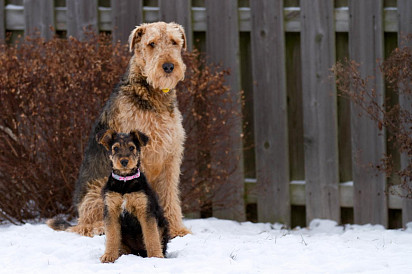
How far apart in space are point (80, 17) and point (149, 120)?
2.31 meters

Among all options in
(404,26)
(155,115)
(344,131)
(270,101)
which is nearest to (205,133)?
(270,101)

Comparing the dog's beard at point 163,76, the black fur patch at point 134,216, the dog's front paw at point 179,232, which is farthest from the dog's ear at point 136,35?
the dog's front paw at point 179,232

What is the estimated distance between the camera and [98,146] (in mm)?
5820

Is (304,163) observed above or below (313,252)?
above

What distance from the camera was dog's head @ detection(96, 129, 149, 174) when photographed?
182 inches

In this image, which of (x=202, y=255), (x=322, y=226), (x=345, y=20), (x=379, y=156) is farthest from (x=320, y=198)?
(x=202, y=255)

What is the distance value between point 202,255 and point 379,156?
2.45 m

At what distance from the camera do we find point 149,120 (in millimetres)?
5715

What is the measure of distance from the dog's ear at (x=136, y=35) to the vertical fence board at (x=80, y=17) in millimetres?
1867

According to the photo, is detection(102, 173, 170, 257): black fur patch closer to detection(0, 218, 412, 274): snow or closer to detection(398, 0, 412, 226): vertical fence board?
detection(0, 218, 412, 274): snow

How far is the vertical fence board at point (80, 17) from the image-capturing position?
752cm

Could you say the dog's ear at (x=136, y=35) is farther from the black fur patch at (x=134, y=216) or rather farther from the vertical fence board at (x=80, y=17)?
the vertical fence board at (x=80, y=17)

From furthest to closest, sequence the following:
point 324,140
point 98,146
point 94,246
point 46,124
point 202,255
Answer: point 324,140, point 46,124, point 98,146, point 94,246, point 202,255

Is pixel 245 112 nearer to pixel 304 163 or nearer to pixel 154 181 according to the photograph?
pixel 304 163
